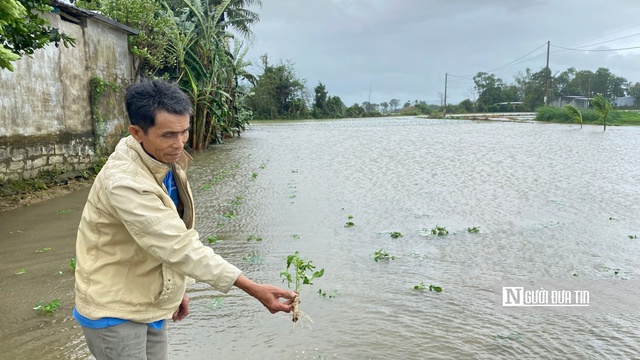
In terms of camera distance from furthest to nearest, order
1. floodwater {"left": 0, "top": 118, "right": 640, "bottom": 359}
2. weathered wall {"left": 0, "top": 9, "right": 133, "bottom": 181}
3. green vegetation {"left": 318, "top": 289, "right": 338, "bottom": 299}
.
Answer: weathered wall {"left": 0, "top": 9, "right": 133, "bottom": 181} < green vegetation {"left": 318, "top": 289, "right": 338, "bottom": 299} < floodwater {"left": 0, "top": 118, "right": 640, "bottom": 359}

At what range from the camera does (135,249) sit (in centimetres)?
209

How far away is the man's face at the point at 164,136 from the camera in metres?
2.06

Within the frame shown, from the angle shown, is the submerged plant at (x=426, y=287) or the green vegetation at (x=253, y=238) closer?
the submerged plant at (x=426, y=287)

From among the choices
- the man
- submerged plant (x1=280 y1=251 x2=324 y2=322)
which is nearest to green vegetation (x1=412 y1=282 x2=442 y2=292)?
submerged plant (x1=280 y1=251 x2=324 y2=322)

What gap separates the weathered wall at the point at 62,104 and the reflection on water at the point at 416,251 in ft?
8.94

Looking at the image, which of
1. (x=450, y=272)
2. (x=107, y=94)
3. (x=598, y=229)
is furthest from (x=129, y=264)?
(x=107, y=94)

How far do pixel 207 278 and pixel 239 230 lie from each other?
531 centimetres

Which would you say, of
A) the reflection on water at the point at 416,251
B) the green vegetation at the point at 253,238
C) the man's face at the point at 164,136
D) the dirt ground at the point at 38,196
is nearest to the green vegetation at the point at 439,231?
the reflection on water at the point at 416,251

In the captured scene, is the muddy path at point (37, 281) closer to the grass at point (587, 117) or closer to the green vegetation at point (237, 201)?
the green vegetation at point (237, 201)

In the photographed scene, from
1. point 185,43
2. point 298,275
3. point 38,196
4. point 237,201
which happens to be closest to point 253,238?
point 237,201

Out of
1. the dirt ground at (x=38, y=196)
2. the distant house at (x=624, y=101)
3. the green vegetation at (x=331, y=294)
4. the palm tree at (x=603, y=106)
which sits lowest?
the green vegetation at (x=331, y=294)

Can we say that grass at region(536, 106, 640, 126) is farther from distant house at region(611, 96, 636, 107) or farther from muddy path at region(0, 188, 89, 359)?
distant house at region(611, 96, 636, 107)

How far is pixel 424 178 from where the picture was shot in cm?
1175

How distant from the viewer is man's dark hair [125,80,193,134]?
2.04 meters
